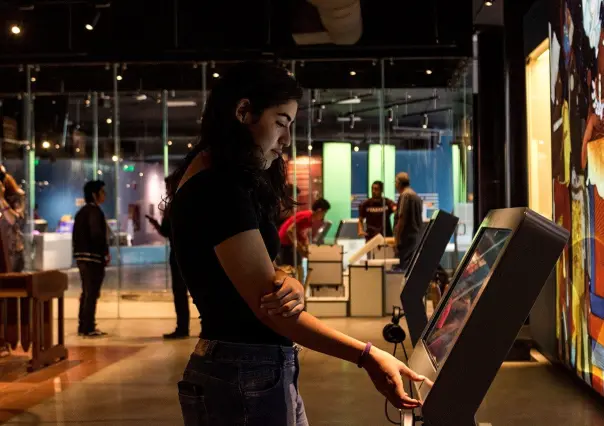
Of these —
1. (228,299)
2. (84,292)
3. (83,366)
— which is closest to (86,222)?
(84,292)

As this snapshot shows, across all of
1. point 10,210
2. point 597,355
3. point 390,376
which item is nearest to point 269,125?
point 390,376

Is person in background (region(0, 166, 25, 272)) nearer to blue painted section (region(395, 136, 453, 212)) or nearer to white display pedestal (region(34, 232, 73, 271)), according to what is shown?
Result: white display pedestal (region(34, 232, 73, 271))

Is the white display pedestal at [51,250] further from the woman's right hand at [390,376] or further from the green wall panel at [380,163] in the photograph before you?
the woman's right hand at [390,376]

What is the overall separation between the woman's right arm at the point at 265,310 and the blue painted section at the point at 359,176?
9317mm

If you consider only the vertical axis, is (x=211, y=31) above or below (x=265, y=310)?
above

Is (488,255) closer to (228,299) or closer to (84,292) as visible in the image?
(228,299)

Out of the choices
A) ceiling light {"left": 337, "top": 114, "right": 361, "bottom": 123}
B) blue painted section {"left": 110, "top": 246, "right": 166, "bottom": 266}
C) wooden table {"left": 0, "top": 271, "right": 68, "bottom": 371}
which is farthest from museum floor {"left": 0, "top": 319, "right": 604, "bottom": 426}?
blue painted section {"left": 110, "top": 246, "right": 166, "bottom": 266}

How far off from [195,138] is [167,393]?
5.57 m

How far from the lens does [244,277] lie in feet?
4.36

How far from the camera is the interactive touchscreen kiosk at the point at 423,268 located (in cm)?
296

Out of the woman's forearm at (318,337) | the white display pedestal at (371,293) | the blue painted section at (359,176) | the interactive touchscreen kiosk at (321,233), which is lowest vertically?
the white display pedestal at (371,293)

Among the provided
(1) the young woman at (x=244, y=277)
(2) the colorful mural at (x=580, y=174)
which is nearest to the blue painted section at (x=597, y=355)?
(2) the colorful mural at (x=580, y=174)

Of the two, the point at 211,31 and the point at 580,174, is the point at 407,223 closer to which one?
the point at 211,31

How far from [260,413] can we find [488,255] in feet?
1.73
